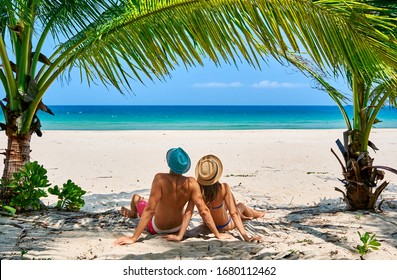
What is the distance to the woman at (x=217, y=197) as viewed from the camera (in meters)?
3.64

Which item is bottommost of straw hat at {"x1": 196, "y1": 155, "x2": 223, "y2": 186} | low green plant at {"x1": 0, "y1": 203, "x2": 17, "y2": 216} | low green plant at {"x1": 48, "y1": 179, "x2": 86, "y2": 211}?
low green plant at {"x1": 0, "y1": 203, "x2": 17, "y2": 216}

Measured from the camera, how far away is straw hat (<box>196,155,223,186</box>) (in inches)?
144

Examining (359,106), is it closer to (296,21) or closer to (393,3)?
(393,3)

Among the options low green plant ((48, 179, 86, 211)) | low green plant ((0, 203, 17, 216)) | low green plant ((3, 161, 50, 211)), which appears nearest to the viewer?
low green plant ((0, 203, 17, 216))

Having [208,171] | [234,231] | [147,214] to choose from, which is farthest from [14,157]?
[234,231]

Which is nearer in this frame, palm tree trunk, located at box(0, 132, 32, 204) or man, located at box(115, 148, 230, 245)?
man, located at box(115, 148, 230, 245)

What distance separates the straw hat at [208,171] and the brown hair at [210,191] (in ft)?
0.18

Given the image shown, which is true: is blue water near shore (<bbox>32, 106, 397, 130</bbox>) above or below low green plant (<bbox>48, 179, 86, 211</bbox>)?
above

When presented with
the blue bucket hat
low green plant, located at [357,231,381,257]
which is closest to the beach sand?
low green plant, located at [357,231,381,257]

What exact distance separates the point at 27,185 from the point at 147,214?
1362 mm

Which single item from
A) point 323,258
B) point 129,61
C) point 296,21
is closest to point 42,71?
point 129,61

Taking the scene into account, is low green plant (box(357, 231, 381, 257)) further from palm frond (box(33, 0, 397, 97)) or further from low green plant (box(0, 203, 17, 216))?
low green plant (box(0, 203, 17, 216))

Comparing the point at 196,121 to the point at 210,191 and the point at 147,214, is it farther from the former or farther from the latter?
the point at 147,214

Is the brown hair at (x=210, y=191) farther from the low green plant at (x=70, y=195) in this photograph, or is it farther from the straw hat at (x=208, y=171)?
the low green plant at (x=70, y=195)
